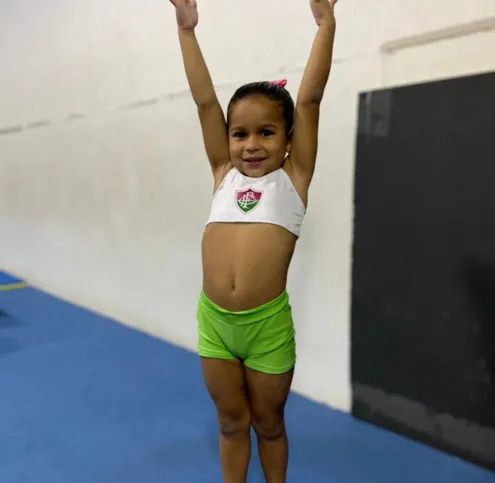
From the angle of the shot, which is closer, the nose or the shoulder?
the nose

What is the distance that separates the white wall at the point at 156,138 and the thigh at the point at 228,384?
0.71 metres

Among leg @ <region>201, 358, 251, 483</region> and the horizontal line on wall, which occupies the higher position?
the horizontal line on wall

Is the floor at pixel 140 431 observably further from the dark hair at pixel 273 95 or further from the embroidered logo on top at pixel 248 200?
the dark hair at pixel 273 95

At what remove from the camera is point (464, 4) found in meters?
1.52

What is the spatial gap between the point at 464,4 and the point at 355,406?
4.38ft

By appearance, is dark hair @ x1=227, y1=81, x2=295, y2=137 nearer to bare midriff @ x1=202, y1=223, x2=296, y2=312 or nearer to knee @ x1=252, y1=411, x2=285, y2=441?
bare midriff @ x1=202, y1=223, x2=296, y2=312

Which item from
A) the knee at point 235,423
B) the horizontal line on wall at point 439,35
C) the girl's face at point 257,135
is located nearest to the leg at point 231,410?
the knee at point 235,423

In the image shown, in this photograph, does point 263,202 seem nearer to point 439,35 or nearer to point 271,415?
point 271,415

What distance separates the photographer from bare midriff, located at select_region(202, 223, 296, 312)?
125cm

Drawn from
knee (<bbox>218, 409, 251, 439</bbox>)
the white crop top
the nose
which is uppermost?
the nose

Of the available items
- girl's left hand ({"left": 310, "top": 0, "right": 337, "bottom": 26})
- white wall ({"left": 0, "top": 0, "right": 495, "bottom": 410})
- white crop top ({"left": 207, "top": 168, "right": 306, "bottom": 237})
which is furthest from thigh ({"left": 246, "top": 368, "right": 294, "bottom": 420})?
girl's left hand ({"left": 310, "top": 0, "right": 337, "bottom": 26})

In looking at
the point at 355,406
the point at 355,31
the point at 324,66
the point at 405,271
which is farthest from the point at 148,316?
the point at 324,66

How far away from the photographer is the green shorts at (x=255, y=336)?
1256 millimetres

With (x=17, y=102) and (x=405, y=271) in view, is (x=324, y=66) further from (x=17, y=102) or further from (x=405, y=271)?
(x=17, y=102)
